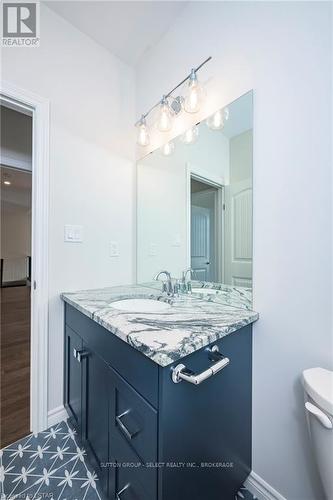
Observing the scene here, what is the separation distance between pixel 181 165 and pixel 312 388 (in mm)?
1331

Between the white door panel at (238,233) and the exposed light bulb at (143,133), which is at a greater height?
the exposed light bulb at (143,133)

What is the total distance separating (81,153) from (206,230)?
103 cm

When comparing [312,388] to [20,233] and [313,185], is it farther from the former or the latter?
[20,233]

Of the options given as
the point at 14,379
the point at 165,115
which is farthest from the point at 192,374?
the point at 14,379

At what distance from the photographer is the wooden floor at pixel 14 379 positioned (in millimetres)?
1364

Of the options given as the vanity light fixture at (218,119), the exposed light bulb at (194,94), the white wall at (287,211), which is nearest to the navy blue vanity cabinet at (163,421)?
the white wall at (287,211)

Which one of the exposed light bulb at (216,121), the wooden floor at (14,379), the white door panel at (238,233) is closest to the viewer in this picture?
the white door panel at (238,233)

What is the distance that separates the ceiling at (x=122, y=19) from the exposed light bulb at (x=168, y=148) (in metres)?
0.76

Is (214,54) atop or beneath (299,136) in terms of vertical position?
atop

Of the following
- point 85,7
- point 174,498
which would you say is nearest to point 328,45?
point 85,7

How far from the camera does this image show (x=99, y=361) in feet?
3.16

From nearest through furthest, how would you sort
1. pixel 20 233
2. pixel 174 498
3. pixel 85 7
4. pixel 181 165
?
pixel 174 498, pixel 85 7, pixel 181 165, pixel 20 233

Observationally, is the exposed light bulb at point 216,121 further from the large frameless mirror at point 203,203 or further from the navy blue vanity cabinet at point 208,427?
the navy blue vanity cabinet at point 208,427

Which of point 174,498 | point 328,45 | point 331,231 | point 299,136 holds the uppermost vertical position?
point 328,45
